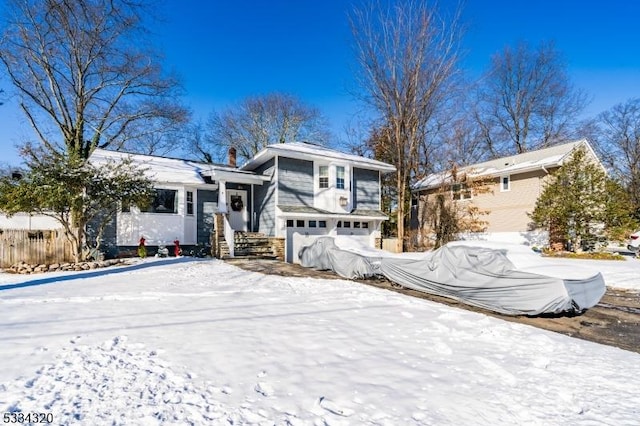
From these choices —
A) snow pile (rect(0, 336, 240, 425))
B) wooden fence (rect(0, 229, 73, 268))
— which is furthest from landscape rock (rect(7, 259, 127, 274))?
snow pile (rect(0, 336, 240, 425))

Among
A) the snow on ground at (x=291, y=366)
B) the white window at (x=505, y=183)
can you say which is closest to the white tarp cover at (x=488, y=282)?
the snow on ground at (x=291, y=366)

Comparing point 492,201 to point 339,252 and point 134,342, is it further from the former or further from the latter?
point 134,342

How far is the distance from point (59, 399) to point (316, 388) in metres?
2.09

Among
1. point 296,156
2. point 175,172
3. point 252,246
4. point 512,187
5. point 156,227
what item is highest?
point 296,156

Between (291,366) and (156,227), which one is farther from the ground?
(156,227)

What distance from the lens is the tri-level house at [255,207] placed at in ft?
46.6

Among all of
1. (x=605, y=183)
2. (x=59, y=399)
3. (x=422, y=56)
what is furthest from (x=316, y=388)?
(x=422, y=56)

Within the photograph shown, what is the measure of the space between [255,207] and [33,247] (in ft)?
28.8

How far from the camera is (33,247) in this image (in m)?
11.2

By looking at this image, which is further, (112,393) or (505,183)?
(505,183)

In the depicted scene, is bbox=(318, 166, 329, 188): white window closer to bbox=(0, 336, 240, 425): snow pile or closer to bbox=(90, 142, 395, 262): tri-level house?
bbox=(90, 142, 395, 262): tri-level house

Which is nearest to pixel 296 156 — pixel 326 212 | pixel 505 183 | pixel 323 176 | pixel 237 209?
pixel 323 176

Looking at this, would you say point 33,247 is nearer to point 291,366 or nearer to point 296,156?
point 296,156

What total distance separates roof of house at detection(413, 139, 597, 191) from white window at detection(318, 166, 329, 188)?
9.45 metres
